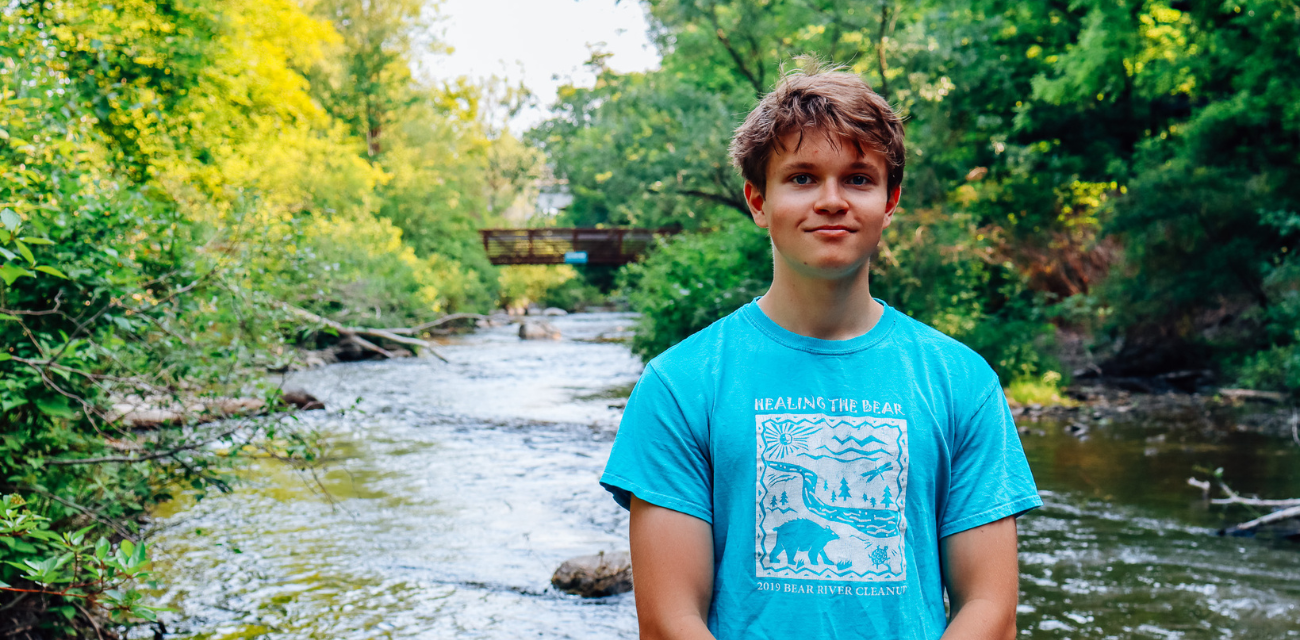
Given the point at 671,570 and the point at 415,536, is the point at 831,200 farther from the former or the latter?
the point at 415,536

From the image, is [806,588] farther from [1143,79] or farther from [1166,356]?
[1166,356]

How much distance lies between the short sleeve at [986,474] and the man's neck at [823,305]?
24cm

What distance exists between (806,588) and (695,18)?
16942mm

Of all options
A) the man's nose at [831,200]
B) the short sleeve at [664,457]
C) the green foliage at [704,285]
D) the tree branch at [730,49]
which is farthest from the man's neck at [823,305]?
the tree branch at [730,49]

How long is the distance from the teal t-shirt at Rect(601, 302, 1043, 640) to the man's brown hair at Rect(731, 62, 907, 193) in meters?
0.30

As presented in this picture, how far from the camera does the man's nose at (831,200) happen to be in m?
1.59

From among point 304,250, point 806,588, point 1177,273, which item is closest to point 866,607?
point 806,588

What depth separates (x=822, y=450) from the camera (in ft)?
→ 5.02

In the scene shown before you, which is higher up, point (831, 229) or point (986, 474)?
point (831, 229)

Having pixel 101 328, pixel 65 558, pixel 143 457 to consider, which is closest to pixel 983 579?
pixel 65 558

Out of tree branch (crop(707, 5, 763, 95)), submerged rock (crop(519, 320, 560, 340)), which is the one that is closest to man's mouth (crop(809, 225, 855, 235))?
tree branch (crop(707, 5, 763, 95))

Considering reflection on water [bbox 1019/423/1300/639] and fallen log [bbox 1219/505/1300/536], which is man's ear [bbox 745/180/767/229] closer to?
reflection on water [bbox 1019/423/1300/639]

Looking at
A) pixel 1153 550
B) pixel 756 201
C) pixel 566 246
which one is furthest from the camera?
pixel 566 246

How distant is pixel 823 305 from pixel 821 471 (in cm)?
28
